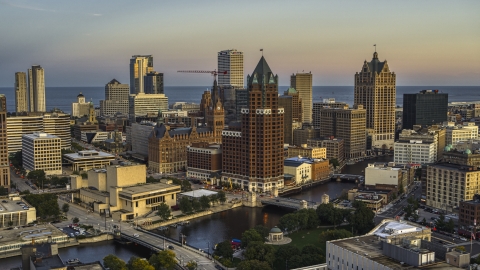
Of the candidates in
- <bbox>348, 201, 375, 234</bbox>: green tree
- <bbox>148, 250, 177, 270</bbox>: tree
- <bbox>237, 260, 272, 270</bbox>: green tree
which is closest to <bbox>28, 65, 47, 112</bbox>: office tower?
<bbox>348, 201, 375, 234</bbox>: green tree

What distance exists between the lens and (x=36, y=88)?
18212 centimetres

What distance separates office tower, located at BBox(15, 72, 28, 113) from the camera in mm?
179125

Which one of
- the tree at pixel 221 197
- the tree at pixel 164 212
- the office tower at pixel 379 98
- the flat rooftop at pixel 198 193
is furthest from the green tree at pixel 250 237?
the office tower at pixel 379 98

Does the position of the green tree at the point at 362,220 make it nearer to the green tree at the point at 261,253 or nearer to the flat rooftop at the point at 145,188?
the green tree at the point at 261,253

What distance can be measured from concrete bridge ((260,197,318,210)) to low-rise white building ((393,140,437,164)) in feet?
127

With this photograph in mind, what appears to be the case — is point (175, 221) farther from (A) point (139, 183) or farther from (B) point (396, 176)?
(B) point (396, 176)

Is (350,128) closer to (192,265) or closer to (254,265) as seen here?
(192,265)

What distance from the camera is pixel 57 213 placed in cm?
7588

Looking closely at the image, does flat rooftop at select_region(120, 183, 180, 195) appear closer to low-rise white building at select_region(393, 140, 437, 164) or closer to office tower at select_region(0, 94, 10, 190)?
office tower at select_region(0, 94, 10, 190)

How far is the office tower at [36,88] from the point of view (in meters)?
181

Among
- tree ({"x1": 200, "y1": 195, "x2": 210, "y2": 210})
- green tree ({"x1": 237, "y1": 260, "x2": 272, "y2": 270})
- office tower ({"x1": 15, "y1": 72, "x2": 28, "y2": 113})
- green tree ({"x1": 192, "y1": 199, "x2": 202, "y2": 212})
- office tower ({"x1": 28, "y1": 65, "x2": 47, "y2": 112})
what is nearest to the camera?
green tree ({"x1": 237, "y1": 260, "x2": 272, "y2": 270})

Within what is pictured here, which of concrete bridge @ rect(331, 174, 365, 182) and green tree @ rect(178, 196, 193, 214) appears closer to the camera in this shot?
green tree @ rect(178, 196, 193, 214)

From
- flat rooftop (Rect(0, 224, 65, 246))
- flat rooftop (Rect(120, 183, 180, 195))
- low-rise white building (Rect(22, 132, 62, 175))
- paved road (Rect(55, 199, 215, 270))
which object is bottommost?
paved road (Rect(55, 199, 215, 270))

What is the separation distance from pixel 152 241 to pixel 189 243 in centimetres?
424
